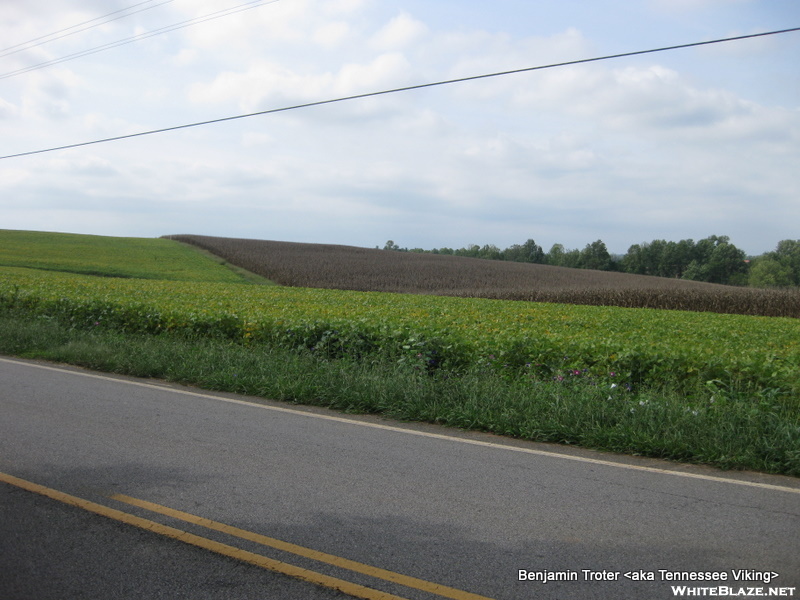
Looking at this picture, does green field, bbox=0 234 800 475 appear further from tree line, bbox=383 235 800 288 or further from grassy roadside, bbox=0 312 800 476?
tree line, bbox=383 235 800 288

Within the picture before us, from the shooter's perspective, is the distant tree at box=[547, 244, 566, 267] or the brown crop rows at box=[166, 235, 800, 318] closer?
the brown crop rows at box=[166, 235, 800, 318]

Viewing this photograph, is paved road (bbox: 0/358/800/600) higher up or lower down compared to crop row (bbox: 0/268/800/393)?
lower down

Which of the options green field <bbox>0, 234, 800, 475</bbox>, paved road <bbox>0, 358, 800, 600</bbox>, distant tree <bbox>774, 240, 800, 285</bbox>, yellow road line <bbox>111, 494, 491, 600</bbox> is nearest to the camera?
yellow road line <bbox>111, 494, 491, 600</bbox>

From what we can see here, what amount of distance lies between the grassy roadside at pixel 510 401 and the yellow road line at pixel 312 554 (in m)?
3.33

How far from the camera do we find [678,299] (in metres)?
37.2

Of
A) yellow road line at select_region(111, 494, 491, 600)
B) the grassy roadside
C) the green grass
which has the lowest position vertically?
yellow road line at select_region(111, 494, 491, 600)

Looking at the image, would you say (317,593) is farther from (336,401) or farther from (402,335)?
(402,335)

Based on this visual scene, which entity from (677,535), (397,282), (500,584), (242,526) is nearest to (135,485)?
(242,526)

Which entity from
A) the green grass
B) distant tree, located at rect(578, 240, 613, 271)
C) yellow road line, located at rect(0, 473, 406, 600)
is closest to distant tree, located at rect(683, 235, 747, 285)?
distant tree, located at rect(578, 240, 613, 271)

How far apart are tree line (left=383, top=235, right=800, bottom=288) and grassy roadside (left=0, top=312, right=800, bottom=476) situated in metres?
82.4

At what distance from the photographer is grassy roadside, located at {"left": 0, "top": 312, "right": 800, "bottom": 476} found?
610cm

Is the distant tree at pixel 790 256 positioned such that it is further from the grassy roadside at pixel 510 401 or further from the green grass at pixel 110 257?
the grassy roadside at pixel 510 401

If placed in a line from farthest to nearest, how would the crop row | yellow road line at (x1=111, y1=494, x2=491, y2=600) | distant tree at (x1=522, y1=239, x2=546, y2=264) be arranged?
1. distant tree at (x1=522, y1=239, x2=546, y2=264)
2. the crop row
3. yellow road line at (x1=111, y1=494, x2=491, y2=600)

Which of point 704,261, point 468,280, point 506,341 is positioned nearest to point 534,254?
point 704,261
